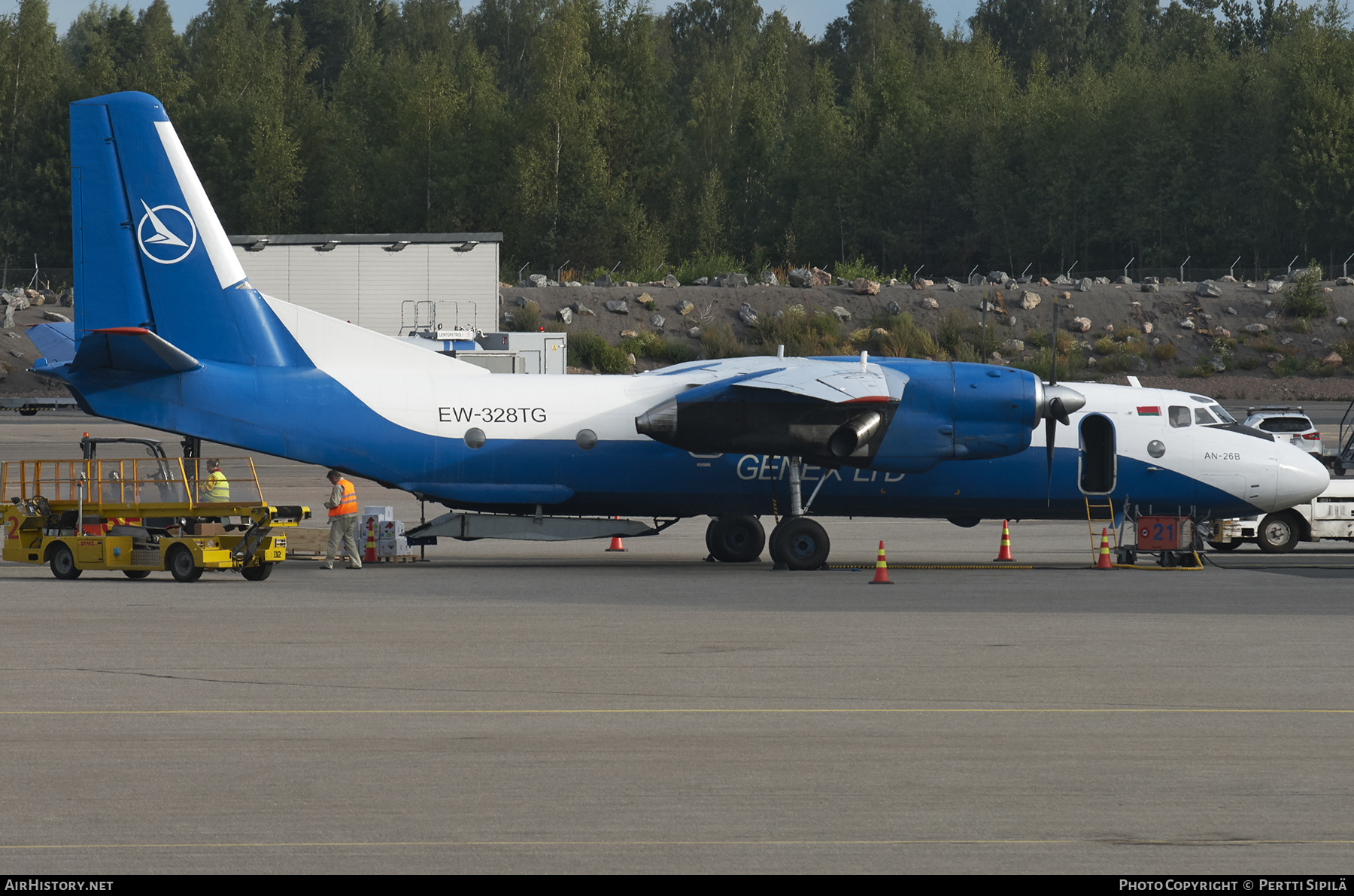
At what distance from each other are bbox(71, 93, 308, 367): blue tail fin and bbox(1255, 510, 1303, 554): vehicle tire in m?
17.8

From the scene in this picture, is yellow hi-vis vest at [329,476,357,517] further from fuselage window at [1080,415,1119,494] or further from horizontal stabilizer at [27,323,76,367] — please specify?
fuselage window at [1080,415,1119,494]

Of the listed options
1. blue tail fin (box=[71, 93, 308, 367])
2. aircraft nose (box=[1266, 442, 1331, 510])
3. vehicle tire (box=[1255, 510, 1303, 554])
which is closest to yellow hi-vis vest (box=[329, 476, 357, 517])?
blue tail fin (box=[71, 93, 308, 367])

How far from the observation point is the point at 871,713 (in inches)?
452

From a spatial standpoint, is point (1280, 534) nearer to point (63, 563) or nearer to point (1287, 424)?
point (1287, 424)

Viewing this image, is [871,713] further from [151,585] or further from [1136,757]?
[151,585]

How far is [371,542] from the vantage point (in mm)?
23719

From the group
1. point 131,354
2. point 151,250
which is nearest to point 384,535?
point 131,354

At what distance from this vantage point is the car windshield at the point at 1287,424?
139 ft

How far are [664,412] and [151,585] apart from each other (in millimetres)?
8121

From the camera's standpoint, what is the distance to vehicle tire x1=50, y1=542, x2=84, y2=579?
813 inches

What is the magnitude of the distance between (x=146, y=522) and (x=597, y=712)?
12289 millimetres

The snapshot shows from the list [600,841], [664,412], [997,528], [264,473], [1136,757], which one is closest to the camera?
[600,841]

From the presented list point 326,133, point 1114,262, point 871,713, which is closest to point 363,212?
point 326,133

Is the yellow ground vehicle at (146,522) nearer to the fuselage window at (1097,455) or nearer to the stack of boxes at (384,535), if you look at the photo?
the stack of boxes at (384,535)
